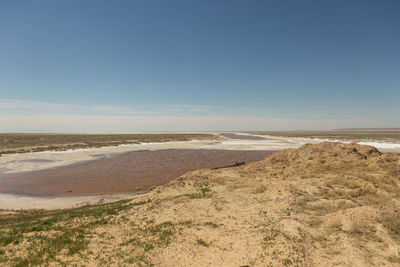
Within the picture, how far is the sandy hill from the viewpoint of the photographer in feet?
26.7

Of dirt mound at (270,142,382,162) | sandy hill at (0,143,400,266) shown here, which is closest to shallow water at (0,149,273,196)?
sandy hill at (0,143,400,266)

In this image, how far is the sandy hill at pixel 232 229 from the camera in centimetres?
815

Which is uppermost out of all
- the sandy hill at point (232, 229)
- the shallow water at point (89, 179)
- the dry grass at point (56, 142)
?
the dry grass at point (56, 142)

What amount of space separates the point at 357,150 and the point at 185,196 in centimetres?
2457

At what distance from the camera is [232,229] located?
10359 mm

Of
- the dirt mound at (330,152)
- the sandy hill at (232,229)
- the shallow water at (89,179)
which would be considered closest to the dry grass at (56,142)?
the shallow water at (89,179)

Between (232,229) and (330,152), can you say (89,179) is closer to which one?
(232,229)

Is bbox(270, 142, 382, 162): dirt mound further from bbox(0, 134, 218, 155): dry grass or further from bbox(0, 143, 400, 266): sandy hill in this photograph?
bbox(0, 134, 218, 155): dry grass

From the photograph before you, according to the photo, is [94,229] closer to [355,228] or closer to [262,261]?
[262,261]

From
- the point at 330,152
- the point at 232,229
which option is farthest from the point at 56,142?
the point at 330,152

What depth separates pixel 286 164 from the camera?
83.6 ft

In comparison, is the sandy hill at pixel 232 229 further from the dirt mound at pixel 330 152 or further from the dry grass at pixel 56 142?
the dry grass at pixel 56 142

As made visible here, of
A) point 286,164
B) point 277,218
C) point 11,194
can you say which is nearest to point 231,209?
point 277,218

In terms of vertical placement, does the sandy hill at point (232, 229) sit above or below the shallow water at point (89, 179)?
above
